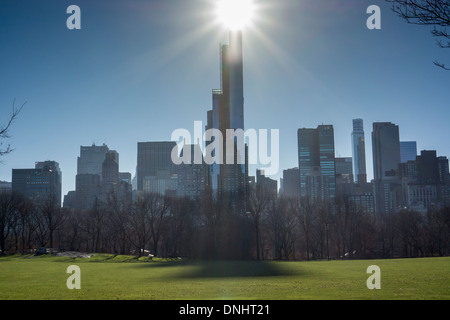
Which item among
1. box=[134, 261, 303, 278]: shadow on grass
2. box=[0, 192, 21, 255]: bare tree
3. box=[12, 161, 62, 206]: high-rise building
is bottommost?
box=[134, 261, 303, 278]: shadow on grass

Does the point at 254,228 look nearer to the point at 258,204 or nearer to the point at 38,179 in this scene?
the point at 258,204

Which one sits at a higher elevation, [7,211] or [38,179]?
[38,179]

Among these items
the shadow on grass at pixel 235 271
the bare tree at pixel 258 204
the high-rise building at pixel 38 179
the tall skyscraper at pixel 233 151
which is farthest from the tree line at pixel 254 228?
the high-rise building at pixel 38 179

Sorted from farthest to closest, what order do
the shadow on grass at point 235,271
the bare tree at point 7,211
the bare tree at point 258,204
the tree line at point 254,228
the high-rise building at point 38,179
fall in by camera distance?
1. the high-rise building at point 38,179
2. the bare tree at point 7,211
3. the bare tree at point 258,204
4. the tree line at point 254,228
5. the shadow on grass at point 235,271

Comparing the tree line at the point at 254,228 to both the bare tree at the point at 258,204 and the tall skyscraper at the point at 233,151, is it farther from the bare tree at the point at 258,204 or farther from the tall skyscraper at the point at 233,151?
the tall skyscraper at the point at 233,151

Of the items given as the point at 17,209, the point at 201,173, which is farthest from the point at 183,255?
the point at 201,173

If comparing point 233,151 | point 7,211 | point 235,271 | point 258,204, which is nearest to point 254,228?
point 258,204

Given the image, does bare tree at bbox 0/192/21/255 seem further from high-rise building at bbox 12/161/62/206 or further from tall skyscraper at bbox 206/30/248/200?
high-rise building at bbox 12/161/62/206

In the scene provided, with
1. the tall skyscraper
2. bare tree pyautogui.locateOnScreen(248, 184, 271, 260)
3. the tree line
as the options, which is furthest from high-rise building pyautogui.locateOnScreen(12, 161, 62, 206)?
bare tree pyautogui.locateOnScreen(248, 184, 271, 260)
